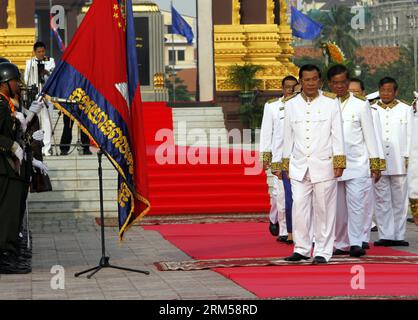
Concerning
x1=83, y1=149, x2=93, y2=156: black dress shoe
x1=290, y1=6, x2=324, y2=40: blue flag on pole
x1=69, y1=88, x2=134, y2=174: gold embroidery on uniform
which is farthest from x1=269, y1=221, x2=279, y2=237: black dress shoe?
x1=290, y1=6, x2=324, y2=40: blue flag on pole

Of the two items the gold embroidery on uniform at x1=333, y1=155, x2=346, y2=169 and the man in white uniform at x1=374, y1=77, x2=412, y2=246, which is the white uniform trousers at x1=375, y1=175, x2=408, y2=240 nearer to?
the man in white uniform at x1=374, y1=77, x2=412, y2=246

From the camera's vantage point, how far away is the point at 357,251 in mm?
14156

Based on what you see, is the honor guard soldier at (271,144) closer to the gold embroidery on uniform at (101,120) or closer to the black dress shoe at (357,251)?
the black dress shoe at (357,251)

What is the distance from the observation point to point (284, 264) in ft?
42.9

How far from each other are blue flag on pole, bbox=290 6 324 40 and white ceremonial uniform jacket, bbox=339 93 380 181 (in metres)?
27.7

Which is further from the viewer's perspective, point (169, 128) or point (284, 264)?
point (169, 128)

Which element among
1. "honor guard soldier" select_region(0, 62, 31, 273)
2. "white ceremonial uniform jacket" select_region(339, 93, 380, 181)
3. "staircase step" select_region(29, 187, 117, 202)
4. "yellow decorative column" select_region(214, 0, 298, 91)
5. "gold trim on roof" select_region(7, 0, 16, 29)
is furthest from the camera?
"gold trim on roof" select_region(7, 0, 16, 29)

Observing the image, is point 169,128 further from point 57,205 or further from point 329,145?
point 329,145

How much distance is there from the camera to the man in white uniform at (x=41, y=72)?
70.6 feet

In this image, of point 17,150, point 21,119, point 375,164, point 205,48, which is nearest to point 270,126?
point 375,164

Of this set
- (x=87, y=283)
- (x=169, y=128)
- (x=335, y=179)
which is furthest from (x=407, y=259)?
(x=169, y=128)

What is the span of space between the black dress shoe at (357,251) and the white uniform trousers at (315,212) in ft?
2.60

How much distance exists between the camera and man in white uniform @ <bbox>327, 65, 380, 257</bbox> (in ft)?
47.2
